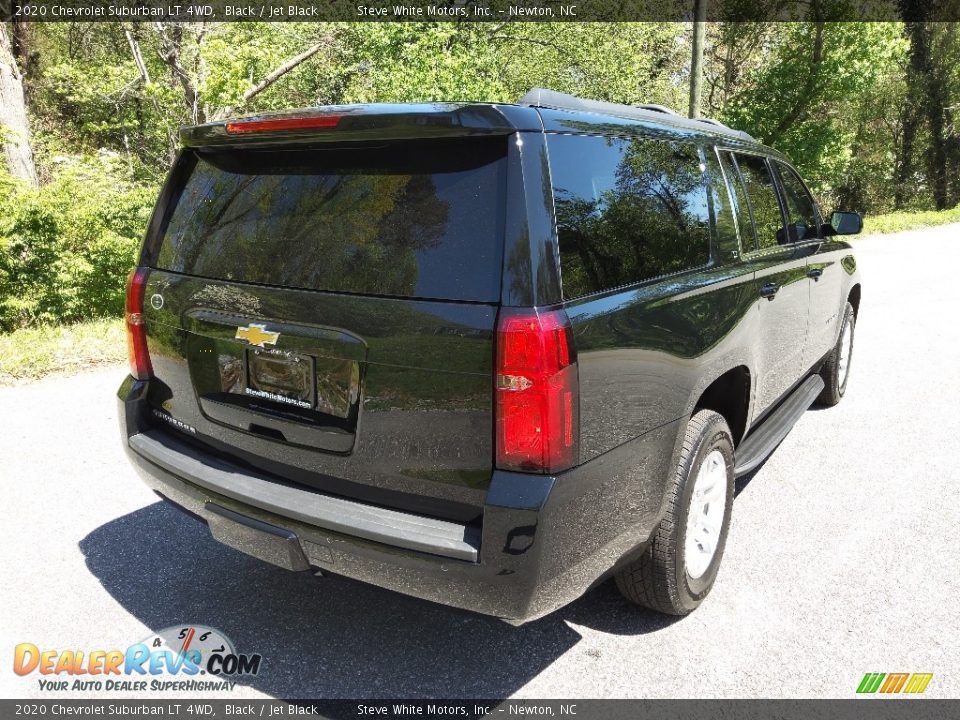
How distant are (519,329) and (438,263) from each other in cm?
34

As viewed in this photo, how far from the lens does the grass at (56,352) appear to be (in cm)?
627

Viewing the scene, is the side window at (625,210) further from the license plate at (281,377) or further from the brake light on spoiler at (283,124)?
the license plate at (281,377)

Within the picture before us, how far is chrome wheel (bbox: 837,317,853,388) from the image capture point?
224 inches

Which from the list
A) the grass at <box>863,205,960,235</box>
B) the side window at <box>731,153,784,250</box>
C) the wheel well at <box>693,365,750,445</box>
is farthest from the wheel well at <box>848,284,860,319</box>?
the grass at <box>863,205,960,235</box>

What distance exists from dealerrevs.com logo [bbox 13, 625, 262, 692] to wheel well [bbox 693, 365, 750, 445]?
218 centimetres

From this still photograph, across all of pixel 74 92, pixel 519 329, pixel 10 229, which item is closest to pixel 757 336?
pixel 519 329

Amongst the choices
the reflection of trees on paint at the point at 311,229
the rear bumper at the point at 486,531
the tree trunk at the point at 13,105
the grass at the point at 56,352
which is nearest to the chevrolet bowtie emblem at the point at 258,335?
the reflection of trees on paint at the point at 311,229

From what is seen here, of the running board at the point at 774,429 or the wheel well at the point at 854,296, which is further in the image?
the wheel well at the point at 854,296

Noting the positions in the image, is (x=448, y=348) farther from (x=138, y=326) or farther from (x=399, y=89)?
(x=399, y=89)

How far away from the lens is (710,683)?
8.61 feet

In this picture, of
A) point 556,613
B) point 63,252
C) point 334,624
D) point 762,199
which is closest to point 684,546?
point 556,613

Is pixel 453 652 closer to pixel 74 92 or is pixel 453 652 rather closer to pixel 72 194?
pixel 72 194

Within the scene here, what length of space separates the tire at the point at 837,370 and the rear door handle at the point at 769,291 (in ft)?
6.43

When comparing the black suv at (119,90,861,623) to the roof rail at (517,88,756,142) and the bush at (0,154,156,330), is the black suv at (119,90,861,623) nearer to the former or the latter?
the roof rail at (517,88,756,142)
